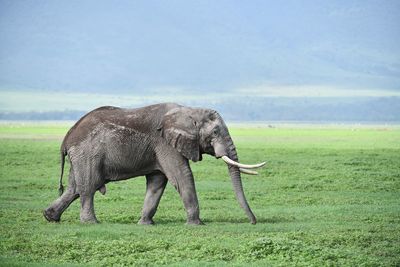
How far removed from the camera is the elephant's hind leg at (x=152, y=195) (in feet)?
62.7

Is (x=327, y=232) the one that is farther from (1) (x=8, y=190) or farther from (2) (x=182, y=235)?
(1) (x=8, y=190)

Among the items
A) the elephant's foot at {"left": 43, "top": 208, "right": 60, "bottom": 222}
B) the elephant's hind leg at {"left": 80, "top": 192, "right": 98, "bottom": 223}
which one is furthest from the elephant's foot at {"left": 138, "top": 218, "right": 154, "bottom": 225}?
the elephant's foot at {"left": 43, "top": 208, "right": 60, "bottom": 222}

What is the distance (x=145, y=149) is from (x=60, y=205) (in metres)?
1.84

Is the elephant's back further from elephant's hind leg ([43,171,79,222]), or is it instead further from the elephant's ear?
elephant's hind leg ([43,171,79,222])

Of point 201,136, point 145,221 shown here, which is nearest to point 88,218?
point 145,221

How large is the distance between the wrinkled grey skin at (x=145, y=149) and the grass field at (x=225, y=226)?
23.3 inches

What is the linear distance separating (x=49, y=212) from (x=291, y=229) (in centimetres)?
440

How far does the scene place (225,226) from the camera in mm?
18281

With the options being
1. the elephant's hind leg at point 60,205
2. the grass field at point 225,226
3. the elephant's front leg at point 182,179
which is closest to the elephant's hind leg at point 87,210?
the grass field at point 225,226

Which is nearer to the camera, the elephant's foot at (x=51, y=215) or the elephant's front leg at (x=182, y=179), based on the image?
the elephant's front leg at (x=182, y=179)

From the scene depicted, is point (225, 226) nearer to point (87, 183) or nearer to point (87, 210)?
point (87, 210)

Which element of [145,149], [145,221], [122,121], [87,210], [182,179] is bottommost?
[145,221]

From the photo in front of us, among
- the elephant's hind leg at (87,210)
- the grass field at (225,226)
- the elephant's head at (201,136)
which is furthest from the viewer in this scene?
the elephant's hind leg at (87,210)

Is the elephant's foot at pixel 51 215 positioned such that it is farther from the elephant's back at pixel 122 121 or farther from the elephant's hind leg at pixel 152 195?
the elephant's hind leg at pixel 152 195
